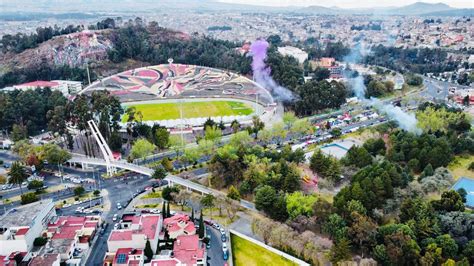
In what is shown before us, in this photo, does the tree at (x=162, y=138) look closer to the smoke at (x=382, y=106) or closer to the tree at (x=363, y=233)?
the tree at (x=363, y=233)

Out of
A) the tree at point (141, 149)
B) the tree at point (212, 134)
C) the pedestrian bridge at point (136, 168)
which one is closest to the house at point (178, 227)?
the pedestrian bridge at point (136, 168)

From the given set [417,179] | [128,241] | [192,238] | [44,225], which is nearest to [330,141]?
[417,179]

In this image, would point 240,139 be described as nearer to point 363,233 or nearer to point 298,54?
point 363,233

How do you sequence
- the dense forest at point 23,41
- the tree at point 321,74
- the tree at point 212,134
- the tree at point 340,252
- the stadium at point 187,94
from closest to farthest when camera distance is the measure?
the tree at point 340,252
the tree at point 212,134
the stadium at point 187,94
the tree at point 321,74
the dense forest at point 23,41

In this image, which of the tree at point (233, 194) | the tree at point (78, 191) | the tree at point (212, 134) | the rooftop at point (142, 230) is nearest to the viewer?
the rooftop at point (142, 230)

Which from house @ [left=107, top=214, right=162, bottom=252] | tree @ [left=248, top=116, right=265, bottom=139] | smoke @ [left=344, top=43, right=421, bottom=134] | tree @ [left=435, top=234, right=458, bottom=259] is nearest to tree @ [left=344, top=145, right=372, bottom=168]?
smoke @ [left=344, top=43, right=421, bottom=134]

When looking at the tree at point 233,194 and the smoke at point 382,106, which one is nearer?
the tree at point 233,194
